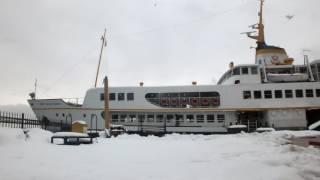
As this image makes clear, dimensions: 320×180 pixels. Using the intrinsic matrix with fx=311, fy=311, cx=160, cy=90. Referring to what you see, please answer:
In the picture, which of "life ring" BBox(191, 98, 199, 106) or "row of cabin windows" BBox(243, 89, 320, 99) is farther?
"row of cabin windows" BBox(243, 89, 320, 99)

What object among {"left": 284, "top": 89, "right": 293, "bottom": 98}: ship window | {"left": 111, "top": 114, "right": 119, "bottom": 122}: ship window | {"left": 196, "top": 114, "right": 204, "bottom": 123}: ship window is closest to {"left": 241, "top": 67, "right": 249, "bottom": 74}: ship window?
{"left": 284, "top": 89, "right": 293, "bottom": 98}: ship window

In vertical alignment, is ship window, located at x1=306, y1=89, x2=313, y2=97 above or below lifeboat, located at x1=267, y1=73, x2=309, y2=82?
→ below

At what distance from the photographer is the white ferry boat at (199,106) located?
26891 millimetres

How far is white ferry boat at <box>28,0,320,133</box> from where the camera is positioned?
88.2ft

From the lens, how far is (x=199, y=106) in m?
27.3

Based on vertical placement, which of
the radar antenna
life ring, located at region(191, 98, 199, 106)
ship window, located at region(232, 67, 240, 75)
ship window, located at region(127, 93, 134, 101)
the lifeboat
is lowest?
life ring, located at region(191, 98, 199, 106)

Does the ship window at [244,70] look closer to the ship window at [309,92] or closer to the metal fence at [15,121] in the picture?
the ship window at [309,92]

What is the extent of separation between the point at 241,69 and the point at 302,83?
5.47 metres

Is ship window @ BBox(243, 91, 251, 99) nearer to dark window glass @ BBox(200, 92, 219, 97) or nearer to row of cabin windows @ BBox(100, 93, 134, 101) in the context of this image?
dark window glass @ BBox(200, 92, 219, 97)

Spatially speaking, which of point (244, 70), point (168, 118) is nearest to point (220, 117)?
point (168, 118)

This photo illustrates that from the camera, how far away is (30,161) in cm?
734

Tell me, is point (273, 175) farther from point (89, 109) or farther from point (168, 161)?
point (89, 109)

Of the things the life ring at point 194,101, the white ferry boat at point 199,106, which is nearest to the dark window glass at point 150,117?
the white ferry boat at point 199,106

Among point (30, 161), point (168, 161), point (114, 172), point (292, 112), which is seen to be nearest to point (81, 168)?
point (114, 172)
